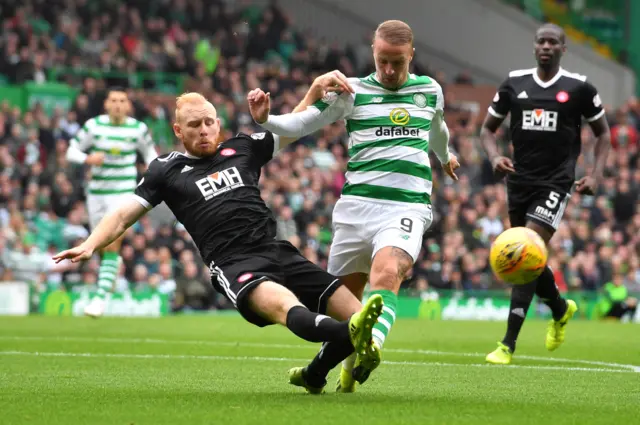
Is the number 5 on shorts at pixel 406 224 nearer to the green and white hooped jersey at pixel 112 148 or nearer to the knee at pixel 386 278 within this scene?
the knee at pixel 386 278

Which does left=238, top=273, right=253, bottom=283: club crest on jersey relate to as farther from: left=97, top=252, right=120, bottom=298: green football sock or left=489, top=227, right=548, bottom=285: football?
left=97, top=252, right=120, bottom=298: green football sock

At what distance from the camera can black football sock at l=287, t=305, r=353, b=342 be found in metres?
6.73

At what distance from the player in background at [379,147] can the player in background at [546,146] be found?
2.77m

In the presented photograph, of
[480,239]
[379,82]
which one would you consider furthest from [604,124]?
[480,239]

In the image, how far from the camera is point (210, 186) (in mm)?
7699

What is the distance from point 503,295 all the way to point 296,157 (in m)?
5.45

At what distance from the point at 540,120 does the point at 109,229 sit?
4.70 metres

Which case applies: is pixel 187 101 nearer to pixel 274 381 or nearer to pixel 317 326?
pixel 317 326

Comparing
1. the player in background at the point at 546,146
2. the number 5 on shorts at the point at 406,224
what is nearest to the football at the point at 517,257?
the number 5 on shorts at the point at 406,224

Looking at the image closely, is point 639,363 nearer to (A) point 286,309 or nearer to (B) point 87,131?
(A) point 286,309

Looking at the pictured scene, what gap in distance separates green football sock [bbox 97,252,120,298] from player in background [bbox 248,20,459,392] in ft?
24.8

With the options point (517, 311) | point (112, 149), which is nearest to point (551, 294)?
point (517, 311)

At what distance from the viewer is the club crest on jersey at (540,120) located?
10.8 metres

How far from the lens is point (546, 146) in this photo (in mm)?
10805
